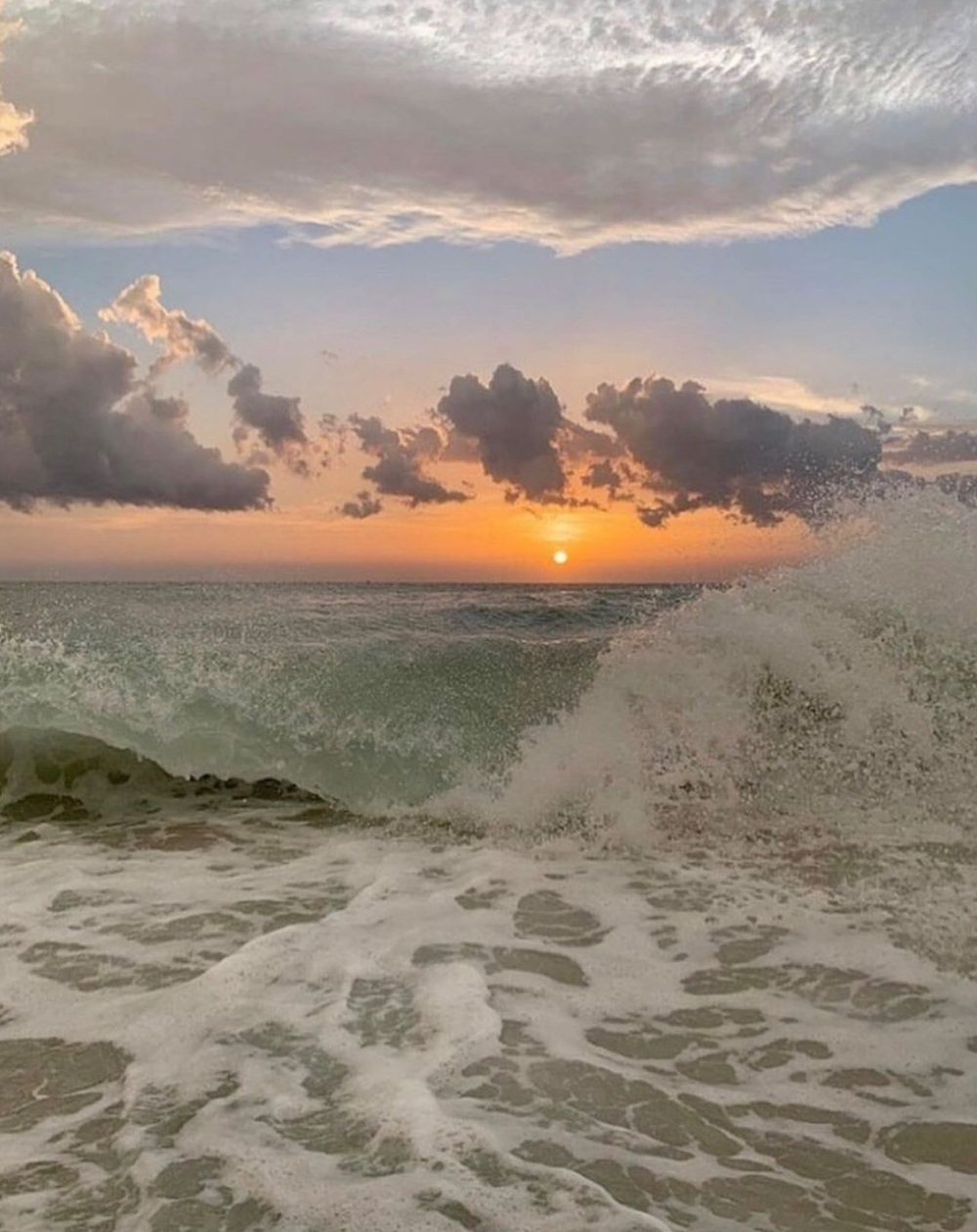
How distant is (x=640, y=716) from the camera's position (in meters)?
10.5

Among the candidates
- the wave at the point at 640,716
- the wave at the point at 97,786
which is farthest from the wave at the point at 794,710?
the wave at the point at 97,786

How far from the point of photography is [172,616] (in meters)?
22.0

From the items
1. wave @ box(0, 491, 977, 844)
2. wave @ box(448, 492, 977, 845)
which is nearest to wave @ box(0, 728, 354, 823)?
wave @ box(0, 491, 977, 844)

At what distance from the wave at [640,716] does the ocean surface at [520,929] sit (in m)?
0.04

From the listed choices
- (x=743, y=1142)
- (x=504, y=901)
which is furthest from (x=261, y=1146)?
(x=504, y=901)

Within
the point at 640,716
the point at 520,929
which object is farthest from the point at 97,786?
the point at 520,929

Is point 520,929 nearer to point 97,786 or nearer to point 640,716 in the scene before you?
point 640,716

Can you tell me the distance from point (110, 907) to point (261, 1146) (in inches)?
131

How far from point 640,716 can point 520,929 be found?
4717 mm

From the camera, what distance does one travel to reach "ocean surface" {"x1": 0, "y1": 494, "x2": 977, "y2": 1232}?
11.3 ft

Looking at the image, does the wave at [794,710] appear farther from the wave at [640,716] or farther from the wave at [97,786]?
the wave at [97,786]

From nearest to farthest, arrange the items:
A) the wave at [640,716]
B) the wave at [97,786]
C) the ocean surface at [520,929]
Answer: the ocean surface at [520,929], the wave at [640,716], the wave at [97,786]

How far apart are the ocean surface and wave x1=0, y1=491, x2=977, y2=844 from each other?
0.04 meters

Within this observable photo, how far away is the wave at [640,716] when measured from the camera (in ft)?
31.0
